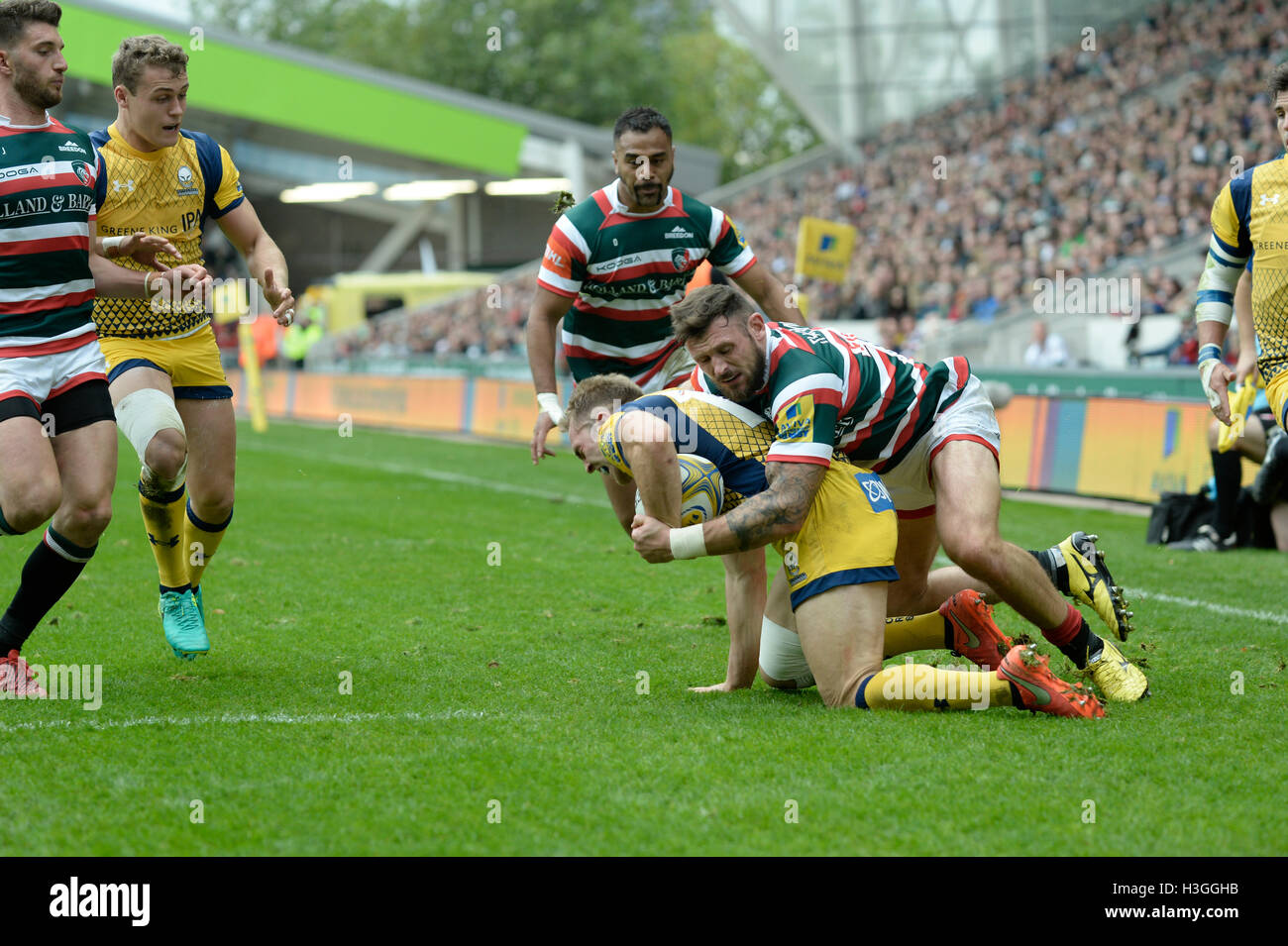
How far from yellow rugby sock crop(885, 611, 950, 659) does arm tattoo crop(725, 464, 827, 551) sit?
0.95 metres

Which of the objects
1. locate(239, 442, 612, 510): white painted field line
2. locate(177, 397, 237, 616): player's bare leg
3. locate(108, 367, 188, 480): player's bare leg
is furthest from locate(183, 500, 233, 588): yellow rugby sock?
locate(239, 442, 612, 510): white painted field line

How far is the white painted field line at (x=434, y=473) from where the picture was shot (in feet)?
44.4

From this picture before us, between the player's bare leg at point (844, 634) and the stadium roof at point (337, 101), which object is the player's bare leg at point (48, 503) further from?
the stadium roof at point (337, 101)

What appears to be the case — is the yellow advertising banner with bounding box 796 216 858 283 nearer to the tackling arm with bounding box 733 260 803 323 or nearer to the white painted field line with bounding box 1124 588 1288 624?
the white painted field line with bounding box 1124 588 1288 624

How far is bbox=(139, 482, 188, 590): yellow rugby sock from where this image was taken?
6027 mm

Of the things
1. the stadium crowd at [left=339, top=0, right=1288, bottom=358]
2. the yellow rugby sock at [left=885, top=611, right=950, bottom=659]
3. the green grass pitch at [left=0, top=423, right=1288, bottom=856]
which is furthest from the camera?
the stadium crowd at [left=339, top=0, right=1288, bottom=358]

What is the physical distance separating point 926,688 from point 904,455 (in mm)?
1004

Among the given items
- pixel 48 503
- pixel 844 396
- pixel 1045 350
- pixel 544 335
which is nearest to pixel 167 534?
pixel 48 503

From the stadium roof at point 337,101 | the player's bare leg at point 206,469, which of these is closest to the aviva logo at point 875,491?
the player's bare leg at point 206,469

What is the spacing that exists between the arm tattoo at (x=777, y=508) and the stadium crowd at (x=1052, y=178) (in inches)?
590

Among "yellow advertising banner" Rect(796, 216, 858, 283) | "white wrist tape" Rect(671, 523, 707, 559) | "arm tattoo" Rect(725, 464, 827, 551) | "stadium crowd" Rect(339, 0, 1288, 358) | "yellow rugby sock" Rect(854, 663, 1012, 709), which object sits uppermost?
"stadium crowd" Rect(339, 0, 1288, 358)

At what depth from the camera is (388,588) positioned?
8.17 metres
